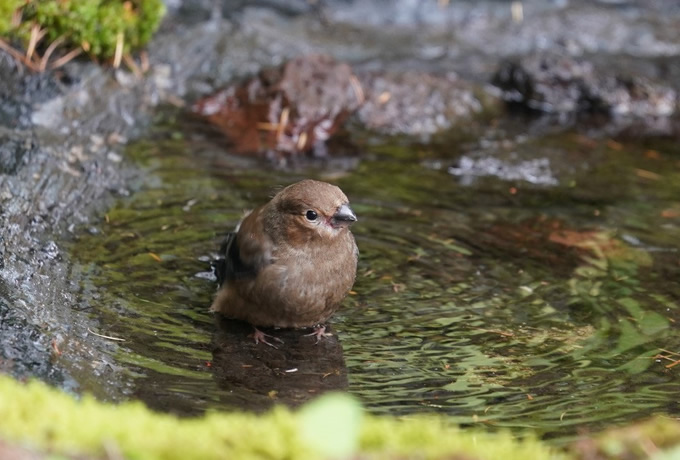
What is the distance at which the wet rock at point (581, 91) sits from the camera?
10688 millimetres


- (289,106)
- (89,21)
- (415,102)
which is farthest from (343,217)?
(415,102)

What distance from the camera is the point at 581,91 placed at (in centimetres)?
1078

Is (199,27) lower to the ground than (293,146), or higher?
higher

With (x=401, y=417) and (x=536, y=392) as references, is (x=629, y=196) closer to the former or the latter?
(x=536, y=392)

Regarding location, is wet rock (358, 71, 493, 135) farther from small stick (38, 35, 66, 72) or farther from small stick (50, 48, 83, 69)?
small stick (38, 35, 66, 72)

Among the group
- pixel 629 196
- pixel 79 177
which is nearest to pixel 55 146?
pixel 79 177

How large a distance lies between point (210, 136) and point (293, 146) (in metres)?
0.82

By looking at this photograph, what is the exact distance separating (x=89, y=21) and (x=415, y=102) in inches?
139

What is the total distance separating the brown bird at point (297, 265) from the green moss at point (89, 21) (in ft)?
11.9

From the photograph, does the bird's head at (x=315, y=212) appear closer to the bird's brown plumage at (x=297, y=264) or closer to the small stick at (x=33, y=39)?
the bird's brown plumage at (x=297, y=264)

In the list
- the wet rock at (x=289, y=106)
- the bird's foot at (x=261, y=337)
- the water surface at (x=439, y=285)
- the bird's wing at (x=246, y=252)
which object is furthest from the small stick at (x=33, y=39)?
the bird's foot at (x=261, y=337)

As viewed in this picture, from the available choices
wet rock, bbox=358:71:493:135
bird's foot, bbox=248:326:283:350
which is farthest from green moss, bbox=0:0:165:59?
bird's foot, bbox=248:326:283:350

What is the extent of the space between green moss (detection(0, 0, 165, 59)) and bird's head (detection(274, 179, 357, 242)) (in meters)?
3.70

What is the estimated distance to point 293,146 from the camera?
29.6ft
